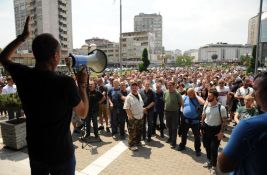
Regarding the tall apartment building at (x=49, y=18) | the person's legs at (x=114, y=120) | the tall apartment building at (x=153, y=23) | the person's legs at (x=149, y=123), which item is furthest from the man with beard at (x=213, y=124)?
the tall apartment building at (x=153, y=23)

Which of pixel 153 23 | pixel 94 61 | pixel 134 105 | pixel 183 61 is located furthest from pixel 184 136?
pixel 153 23

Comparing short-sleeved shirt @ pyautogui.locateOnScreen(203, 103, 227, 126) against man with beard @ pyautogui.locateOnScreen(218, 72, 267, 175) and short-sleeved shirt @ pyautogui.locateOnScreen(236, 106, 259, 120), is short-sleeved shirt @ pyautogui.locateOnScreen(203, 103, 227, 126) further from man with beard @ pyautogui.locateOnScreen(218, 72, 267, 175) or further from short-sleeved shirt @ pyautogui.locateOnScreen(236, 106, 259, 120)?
man with beard @ pyautogui.locateOnScreen(218, 72, 267, 175)

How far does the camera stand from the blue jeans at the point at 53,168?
2103 mm

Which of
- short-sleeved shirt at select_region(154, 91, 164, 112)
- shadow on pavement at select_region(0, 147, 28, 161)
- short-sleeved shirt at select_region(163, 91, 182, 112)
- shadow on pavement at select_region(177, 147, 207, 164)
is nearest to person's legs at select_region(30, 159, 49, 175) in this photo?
shadow on pavement at select_region(0, 147, 28, 161)

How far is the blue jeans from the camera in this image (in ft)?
6.90

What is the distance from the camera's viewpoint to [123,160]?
6352 millimetres

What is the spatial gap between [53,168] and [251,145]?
1595mm

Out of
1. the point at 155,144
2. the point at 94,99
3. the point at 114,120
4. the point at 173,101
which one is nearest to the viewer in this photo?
the point at 173,101

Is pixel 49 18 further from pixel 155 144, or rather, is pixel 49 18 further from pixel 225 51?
pixel 225 51

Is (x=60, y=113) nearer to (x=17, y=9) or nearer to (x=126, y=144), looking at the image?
(x=126, y=144)

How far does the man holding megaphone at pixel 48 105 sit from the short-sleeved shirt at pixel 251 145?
4.10 ft

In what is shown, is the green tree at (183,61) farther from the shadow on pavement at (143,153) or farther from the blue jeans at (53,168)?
the blue jeans at (53,168)

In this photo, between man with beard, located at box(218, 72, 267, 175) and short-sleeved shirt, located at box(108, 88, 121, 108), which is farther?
short-sleeved shirt, located at box(108, 88, 121, 108)

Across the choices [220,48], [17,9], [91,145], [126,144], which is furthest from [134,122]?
[220,48]
